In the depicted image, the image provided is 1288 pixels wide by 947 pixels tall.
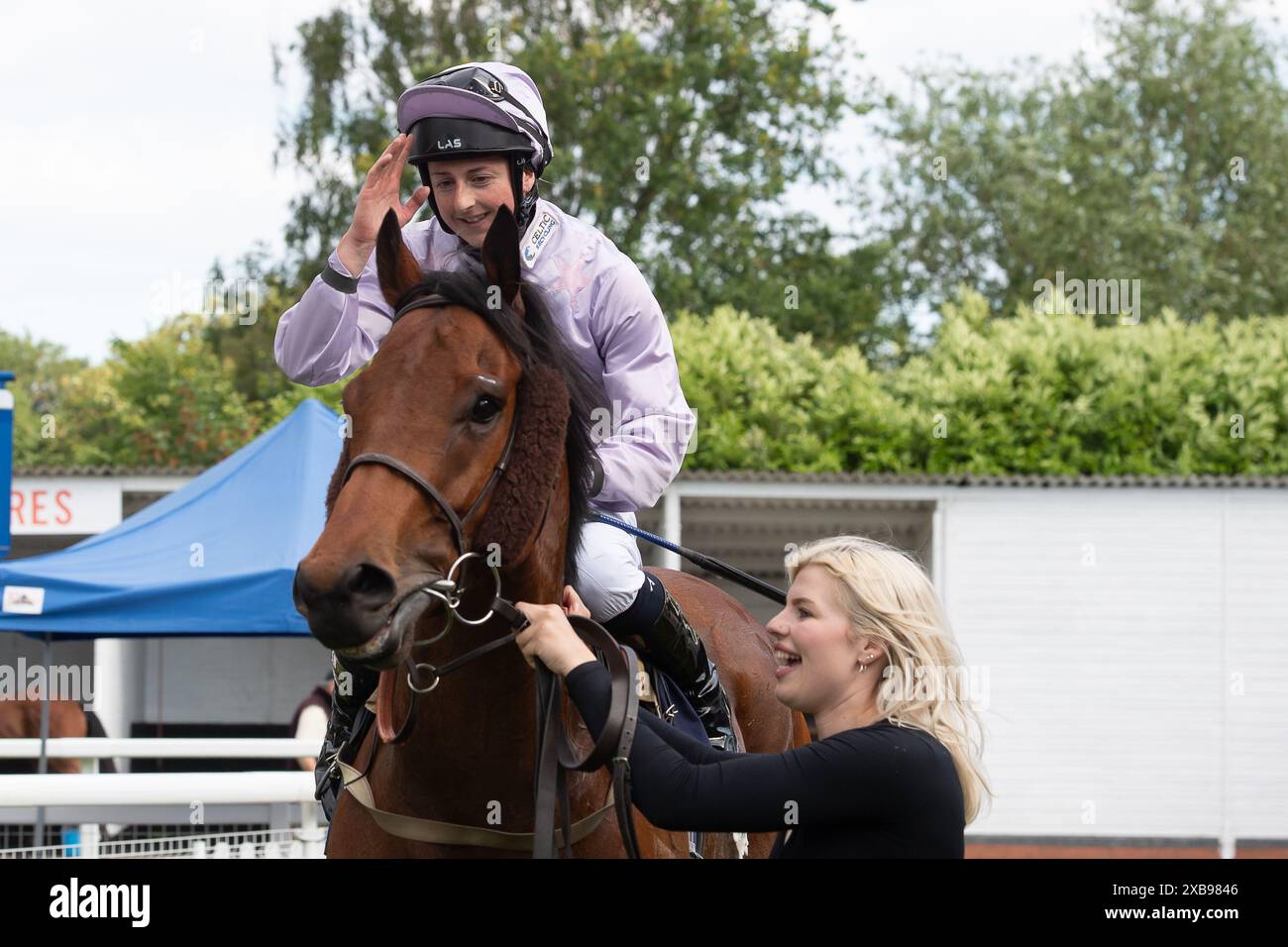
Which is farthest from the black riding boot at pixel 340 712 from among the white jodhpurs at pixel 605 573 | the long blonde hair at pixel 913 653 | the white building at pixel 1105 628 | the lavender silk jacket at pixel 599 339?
the white building at pixel 1105 628

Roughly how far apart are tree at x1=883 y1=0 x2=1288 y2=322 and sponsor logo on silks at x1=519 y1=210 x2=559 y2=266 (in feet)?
78.1

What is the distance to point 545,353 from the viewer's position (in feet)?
8.87

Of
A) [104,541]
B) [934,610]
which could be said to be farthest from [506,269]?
[104,541]

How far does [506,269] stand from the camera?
2656mm

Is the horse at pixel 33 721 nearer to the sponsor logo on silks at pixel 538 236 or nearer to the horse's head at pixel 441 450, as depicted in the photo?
the sponsor logo on silks at pixel 538 236

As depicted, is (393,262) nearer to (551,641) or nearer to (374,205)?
(374,205)

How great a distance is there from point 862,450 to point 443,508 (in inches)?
433

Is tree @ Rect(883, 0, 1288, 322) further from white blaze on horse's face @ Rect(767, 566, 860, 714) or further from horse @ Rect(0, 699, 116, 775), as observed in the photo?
white blaze on horse's face @ Rect(767, 566, 860, 714)

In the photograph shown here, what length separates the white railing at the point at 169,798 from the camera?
4621 millimetres

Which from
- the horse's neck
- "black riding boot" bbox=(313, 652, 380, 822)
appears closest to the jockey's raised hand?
the horse's neck

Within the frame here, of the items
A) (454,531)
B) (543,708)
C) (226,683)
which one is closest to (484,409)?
(454,531)

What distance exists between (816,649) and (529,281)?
0.96 m

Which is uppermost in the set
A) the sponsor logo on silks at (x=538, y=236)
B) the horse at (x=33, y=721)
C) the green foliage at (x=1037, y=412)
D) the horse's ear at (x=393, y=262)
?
the green foliage at (x=1037, y=412)
